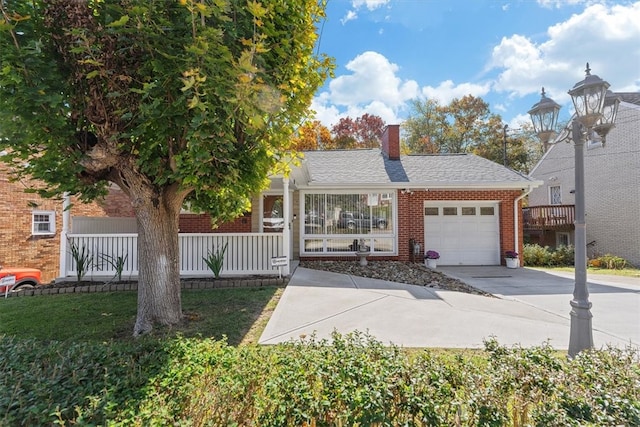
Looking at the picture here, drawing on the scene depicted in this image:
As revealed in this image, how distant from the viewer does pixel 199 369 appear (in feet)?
7.30

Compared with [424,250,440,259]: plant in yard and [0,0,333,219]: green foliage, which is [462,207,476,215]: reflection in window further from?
[0,0,333,219]: green foliage

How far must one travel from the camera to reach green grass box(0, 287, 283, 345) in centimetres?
445

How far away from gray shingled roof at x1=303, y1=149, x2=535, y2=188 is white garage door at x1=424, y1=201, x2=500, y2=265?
0.95 metres

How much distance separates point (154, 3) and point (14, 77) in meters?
1.43

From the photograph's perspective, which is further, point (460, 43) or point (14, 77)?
point (460, 43)

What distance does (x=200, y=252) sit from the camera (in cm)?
822

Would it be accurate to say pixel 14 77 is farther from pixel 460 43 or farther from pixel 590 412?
pixel 460 43

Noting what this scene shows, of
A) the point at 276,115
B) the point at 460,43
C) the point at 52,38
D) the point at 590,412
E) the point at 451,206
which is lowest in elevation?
the point at 590,412

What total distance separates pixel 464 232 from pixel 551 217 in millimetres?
6742

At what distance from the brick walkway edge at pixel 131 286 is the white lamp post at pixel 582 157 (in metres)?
5.54

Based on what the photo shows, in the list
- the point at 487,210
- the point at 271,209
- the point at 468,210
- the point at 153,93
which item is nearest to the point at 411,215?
the point at 468,210

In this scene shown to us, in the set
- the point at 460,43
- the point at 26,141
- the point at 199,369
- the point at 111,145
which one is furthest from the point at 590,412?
the point at 460,43

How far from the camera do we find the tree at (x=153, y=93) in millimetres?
2955

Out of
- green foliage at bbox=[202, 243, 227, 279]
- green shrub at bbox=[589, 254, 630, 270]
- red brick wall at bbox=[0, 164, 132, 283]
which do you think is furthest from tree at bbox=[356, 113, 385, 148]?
green foliage at bbox=[202, 243, 227, 279]
